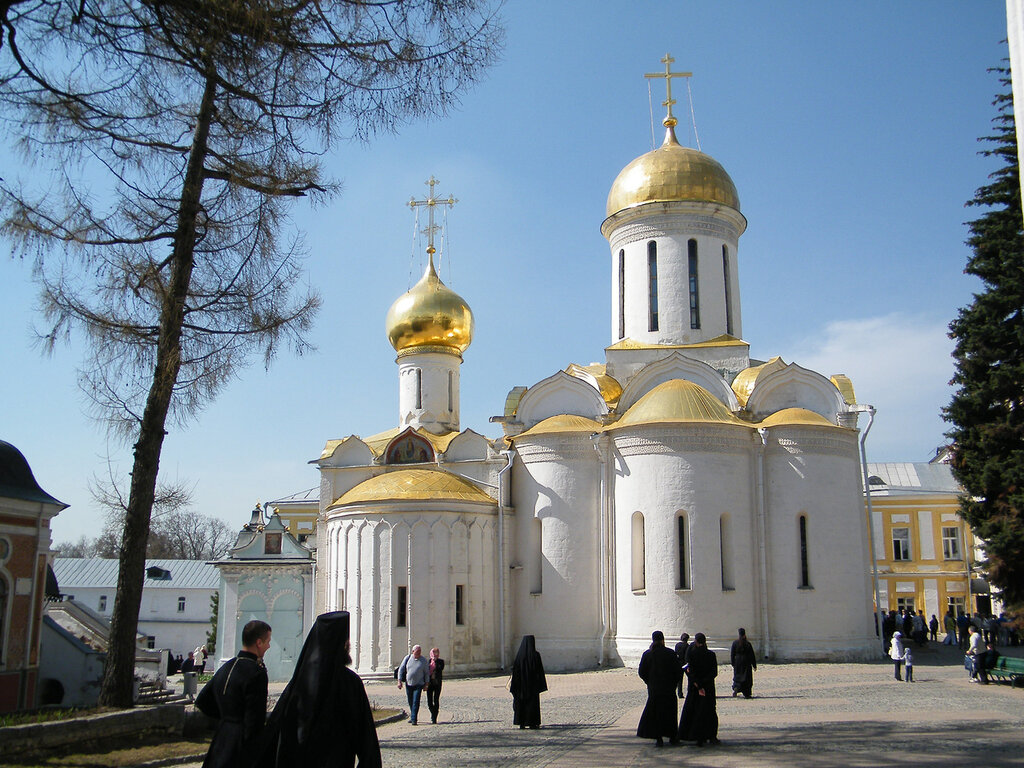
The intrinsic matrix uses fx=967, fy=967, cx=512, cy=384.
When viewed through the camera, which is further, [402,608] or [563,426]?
[563,426]

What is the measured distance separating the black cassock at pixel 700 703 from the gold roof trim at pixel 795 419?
36.4 ft

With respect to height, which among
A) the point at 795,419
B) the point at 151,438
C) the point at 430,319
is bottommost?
the point at 151,438

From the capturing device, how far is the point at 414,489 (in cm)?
2042

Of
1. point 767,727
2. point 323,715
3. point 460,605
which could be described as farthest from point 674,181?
point 323,715

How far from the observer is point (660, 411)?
1991cm

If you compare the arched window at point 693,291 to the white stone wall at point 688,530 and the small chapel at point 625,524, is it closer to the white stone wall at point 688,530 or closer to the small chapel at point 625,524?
the small chapel at point 625,524

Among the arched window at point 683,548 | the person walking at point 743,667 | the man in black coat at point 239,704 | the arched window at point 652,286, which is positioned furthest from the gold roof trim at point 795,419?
the man in black coat at point 239,704

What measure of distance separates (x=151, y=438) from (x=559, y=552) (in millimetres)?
11688

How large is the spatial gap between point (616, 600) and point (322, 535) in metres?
7.00

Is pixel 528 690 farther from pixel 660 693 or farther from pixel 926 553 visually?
pixel 926 553

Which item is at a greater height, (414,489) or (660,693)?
(414,489)

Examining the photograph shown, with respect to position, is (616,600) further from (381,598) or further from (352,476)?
(352,476)

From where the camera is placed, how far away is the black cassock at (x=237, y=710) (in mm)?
4918

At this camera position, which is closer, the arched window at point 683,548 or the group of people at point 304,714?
the group of people at point 304,714
